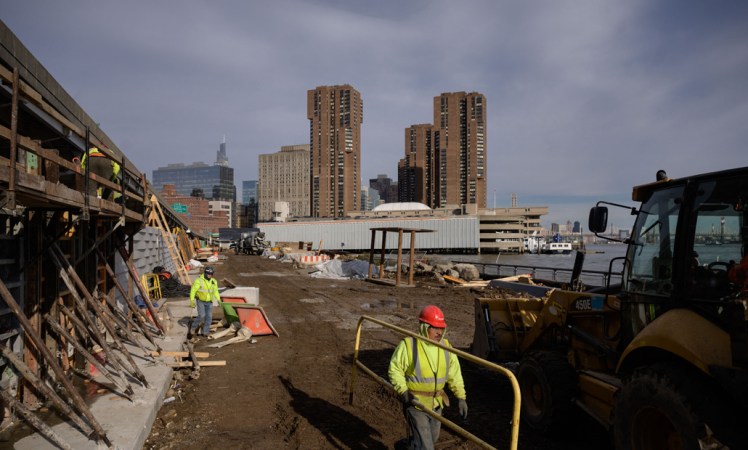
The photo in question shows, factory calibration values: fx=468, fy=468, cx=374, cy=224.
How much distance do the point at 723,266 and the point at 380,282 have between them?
21379 mm

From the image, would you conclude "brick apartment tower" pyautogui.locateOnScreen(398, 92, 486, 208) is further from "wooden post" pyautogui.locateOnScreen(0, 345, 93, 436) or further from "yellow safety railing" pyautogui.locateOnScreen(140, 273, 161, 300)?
"wooden post" pyautogui.locateOnScreen(0, 345, 93, 436)

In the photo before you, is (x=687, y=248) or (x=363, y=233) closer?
(x=687, y=248)

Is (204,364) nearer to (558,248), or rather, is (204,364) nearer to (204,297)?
(204,297)

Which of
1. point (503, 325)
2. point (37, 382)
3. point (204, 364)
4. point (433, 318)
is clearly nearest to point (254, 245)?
point (204, 364)

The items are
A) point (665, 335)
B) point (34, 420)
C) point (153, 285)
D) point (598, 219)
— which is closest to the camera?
point (665, 335)

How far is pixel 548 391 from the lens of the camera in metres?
5.59

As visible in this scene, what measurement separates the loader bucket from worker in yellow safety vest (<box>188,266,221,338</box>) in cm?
666

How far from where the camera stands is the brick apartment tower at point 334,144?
440 feet

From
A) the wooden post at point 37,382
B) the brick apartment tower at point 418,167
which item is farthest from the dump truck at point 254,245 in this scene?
the brick apartment tower at point 418,167

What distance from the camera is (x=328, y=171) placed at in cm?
13612

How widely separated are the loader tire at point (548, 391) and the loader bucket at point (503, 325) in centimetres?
101

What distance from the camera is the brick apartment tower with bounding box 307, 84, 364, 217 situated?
134 metres

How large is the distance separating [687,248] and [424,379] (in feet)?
8.98

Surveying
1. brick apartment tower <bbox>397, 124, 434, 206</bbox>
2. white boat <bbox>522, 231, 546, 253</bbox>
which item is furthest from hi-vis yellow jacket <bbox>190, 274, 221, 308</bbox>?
brick apartment tower <bbox>397, 124, 434, 206</bbox>
